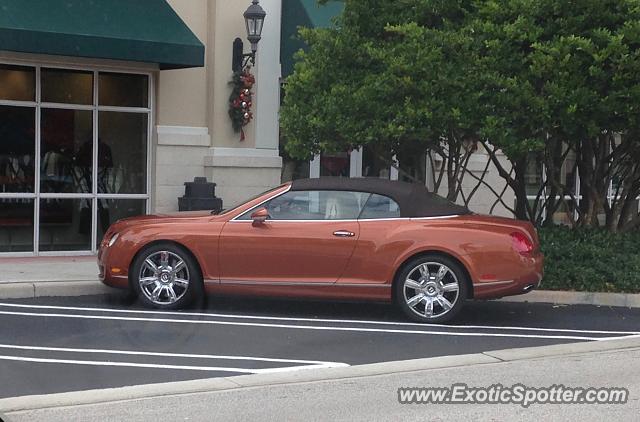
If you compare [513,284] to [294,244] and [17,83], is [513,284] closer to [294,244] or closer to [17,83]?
[294,244]

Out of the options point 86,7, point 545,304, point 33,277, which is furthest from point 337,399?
point 86,7

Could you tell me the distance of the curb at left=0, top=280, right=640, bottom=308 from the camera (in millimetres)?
11344

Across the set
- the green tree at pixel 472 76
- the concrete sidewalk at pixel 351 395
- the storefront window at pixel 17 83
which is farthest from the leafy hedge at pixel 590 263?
the storefront window at pixel 17 83

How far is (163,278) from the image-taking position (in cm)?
1052

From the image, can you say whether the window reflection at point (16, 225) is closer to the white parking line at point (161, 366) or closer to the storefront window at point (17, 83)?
the storefront window at point (17, 83)

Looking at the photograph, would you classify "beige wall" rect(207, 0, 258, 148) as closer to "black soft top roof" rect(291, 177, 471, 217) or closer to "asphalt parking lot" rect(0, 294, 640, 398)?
"asphalt parking lot" rect(0, 294, 640, 398)

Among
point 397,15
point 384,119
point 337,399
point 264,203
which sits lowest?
point 337,399

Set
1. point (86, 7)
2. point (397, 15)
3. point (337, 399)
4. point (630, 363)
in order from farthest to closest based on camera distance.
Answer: point (86, 7) → point (397, 15) → point (630, 363) → point (337, 399)

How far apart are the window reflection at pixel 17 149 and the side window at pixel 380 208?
6.32 metres

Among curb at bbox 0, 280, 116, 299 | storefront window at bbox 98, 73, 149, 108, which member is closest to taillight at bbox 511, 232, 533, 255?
curb at bbox 0, 280, 116, 299

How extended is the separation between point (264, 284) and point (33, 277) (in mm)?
3411

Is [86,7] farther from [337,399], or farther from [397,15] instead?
[337,399]

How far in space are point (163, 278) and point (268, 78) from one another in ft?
21.1

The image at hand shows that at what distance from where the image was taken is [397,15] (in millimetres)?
12570
